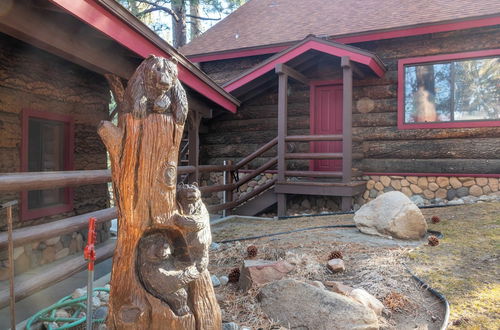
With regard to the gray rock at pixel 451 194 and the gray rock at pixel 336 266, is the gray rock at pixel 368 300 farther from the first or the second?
the gray rock at pixel 451 194

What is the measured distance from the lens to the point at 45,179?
3.44 meters

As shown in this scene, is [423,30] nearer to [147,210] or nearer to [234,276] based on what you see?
[234,276]

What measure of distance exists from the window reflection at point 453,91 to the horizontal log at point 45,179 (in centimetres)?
698

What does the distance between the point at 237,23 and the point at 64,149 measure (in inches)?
329

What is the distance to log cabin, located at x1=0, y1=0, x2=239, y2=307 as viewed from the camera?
3.50 m

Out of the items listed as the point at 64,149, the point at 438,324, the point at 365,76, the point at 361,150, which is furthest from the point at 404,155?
the point at 64,149

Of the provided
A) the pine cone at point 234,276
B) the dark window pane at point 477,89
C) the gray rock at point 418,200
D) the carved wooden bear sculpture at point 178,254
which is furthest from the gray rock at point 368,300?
the dark window pane at point 477,89

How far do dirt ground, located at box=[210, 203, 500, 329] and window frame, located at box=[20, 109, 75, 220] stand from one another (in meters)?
2.51

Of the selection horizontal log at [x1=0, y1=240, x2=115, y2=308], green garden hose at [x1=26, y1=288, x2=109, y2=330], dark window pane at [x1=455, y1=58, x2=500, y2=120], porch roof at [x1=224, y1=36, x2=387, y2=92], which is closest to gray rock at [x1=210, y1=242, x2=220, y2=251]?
horizontal log at [x1=0, y1=240, x2=115, y2=308]

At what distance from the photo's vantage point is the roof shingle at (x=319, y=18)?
8281 millimetres

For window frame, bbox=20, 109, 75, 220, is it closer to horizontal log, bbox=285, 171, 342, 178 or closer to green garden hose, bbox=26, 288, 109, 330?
green garden hose, bbox=26, 288, 109, 330

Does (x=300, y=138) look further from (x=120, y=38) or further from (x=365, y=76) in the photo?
(x=120, y=38)

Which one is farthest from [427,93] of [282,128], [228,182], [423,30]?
[228,182]

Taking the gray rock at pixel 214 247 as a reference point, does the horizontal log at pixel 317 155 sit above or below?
above
